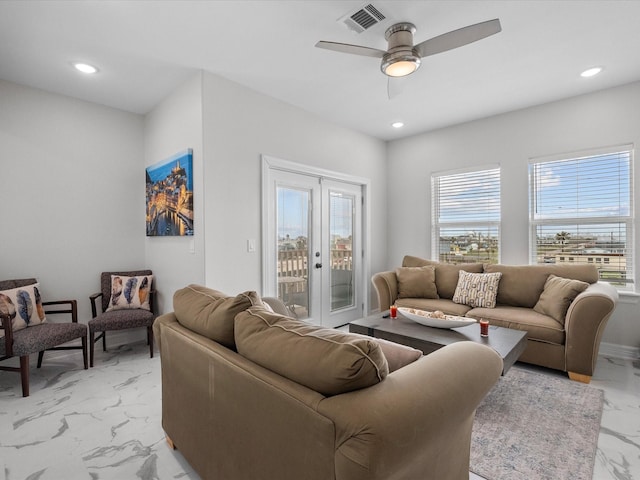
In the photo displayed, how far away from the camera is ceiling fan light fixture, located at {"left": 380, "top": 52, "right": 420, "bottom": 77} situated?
2.29 meters

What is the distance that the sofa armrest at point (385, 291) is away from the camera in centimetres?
400

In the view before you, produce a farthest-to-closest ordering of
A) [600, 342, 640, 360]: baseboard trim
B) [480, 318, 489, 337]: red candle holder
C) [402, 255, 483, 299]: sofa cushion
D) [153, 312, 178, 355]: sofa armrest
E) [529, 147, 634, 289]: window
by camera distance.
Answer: [402, 255, 483, 299]: sofa cushion
[529, 147, 634, 289]: window
[600, 342, 640, 360]: baseboard trim
[480, 318, 489, 337]: red candle holder
[153, 312, 178, 355]: sofa armrest

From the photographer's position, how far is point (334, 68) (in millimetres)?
2939

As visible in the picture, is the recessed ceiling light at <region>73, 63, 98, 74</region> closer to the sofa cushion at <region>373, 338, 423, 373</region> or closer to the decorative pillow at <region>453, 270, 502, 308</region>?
the sofa cushion at <region>373, 338, 423, 373</region>

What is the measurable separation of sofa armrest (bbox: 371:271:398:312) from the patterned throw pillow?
8.45ft

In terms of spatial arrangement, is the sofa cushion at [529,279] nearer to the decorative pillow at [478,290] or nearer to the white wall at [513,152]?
the decorative pillow at [478,290]

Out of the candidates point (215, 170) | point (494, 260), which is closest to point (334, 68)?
point (215, 170)

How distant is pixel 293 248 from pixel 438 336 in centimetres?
195

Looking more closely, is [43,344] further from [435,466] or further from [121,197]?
[435,466]

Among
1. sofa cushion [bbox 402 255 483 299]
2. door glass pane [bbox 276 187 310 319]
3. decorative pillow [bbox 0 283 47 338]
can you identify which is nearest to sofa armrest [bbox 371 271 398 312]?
sofa cushion [bbox 402 255 483 299]

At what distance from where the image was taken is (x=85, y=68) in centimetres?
287

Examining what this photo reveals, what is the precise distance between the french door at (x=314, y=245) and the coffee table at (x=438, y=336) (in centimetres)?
123

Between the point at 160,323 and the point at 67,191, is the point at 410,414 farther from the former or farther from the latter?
the point at 67,191

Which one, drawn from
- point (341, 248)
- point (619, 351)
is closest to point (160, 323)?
point (341, 248)
